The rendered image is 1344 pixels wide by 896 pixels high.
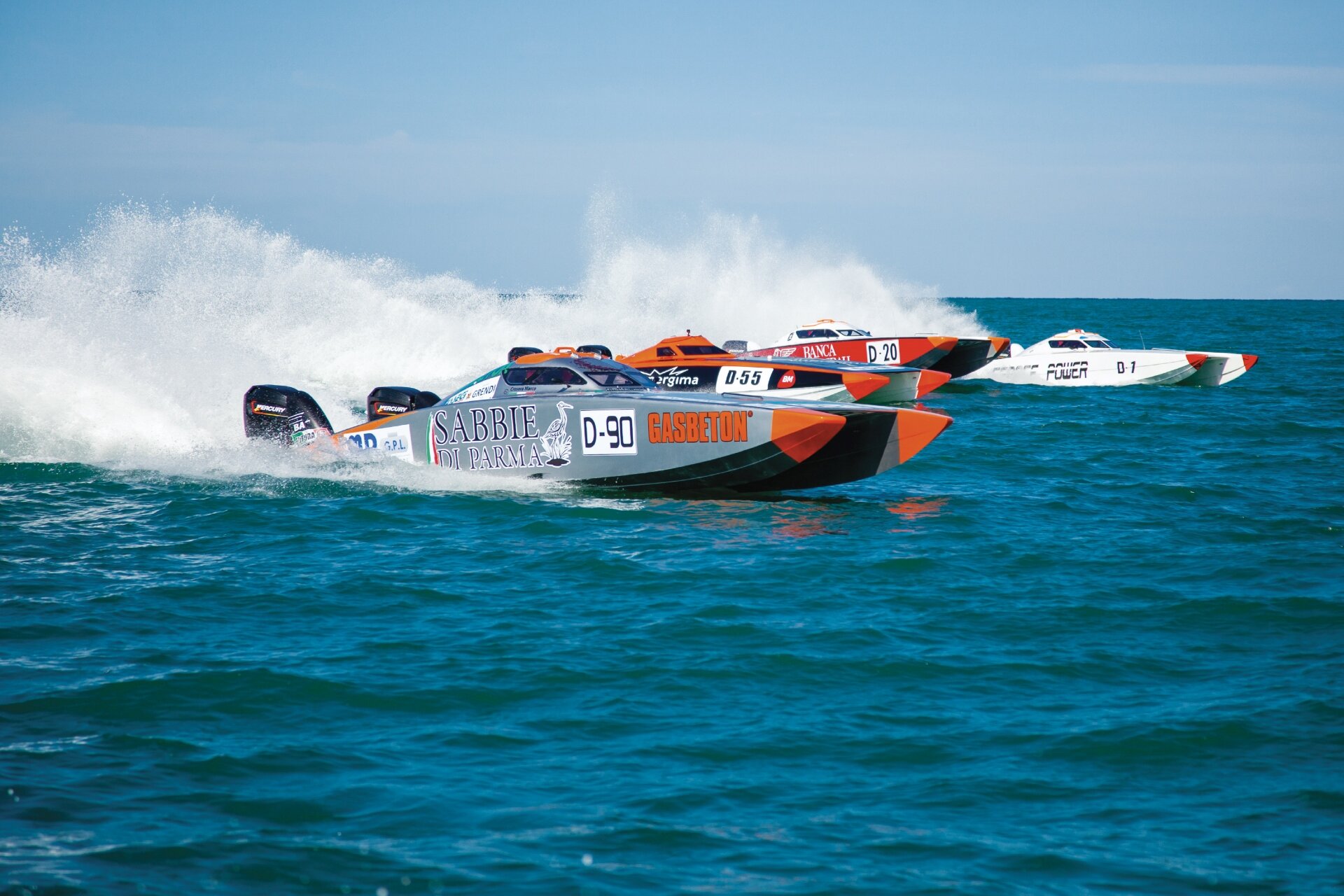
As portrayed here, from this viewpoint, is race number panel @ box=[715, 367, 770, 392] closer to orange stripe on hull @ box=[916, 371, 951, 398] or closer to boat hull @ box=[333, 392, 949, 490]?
orange stripe on hull @ box=[916, 371, 951, 398]

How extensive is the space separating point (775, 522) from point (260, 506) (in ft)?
16.5

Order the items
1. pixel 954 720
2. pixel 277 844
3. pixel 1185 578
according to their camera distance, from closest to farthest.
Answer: pixel 277 844 → pixel 954 720 → pixel 1185 578

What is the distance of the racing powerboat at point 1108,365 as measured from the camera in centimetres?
2562

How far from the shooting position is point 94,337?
574 inches

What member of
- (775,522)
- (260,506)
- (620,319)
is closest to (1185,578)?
(775,522)

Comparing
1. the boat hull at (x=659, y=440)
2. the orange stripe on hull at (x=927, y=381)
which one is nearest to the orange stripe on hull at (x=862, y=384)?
the orange stripe on hull at (x=927, y=381)

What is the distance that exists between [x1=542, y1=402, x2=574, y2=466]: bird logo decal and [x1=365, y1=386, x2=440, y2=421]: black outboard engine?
1.74m

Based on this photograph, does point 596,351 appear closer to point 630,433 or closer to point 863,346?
point 863,346

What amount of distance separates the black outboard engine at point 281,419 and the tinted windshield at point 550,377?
103 inches

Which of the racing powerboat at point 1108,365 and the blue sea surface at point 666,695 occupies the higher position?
the racing powerboat at point 1108,365

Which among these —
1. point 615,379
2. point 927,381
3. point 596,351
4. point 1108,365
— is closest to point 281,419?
point 615,379

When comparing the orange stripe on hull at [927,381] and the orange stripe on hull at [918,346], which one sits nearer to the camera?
the orange stripe on hull at [927,381]

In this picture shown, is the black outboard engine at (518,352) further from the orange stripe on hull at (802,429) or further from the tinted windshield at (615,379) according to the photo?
the orange stripe on hull at (802,429)

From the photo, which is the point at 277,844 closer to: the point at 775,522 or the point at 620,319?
the point at 775,522
